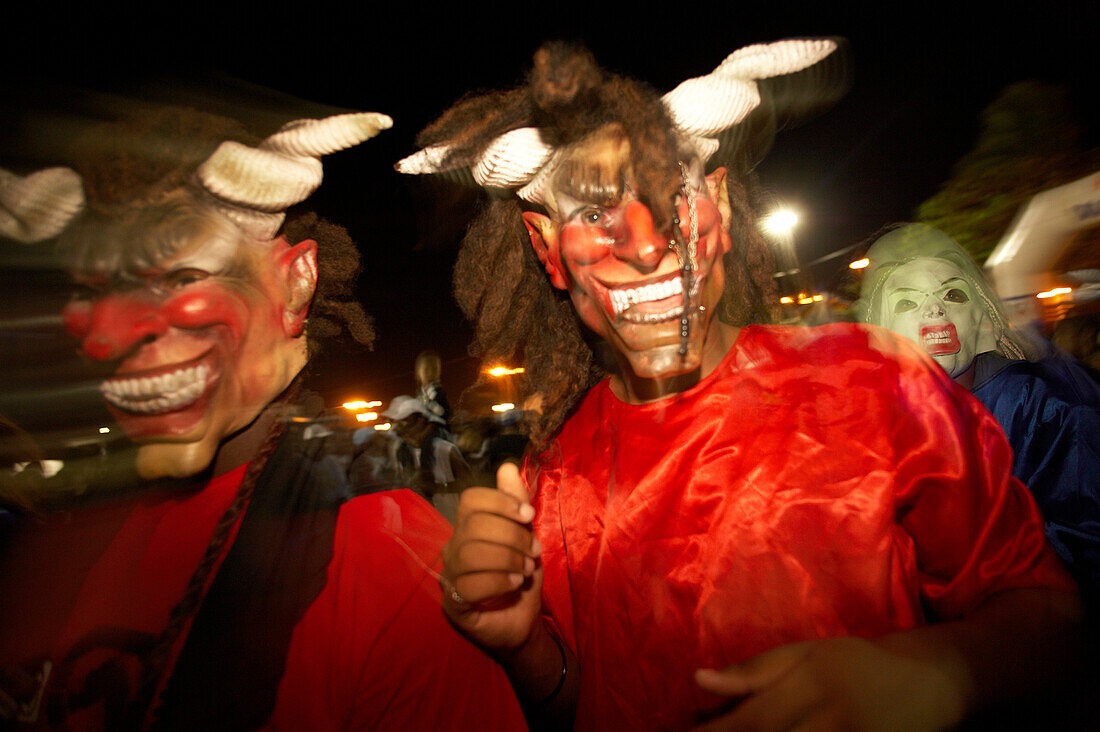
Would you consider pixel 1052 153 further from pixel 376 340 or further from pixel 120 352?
pixel 120 352

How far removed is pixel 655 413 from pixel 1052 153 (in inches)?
97.4

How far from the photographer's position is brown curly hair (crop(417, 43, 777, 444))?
129 cm

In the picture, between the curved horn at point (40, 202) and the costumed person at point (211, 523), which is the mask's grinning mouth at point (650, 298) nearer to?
the costumed person at point (211, 523)

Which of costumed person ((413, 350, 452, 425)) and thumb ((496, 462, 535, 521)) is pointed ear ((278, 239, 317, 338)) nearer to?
costumed person ((413, 350, 452, 425))

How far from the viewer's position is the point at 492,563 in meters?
1.12

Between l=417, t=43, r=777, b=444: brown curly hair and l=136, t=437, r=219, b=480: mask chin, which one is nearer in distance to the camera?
l=136, t=437, r=219, b=480: mask chin

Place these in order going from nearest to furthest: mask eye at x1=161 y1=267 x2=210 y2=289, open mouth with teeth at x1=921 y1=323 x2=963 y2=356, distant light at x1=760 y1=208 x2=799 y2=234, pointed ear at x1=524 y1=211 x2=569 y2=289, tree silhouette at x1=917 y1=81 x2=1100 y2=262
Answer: mask eye at x1=161 y1=267 x2=210 y2=289 → pointed ear at x1=524 y1=211 x2=569 y2=289 → distant light at x1=760 y1=208 x2=799 y2=234 → tree silhouette at x1=917 y1=81 x2=1100 y2=262 → open mouth with teeth at x1=921 y1=323 x2=963 y2=356

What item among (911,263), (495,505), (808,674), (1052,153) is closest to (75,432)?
(495,505)

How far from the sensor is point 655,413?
4.71ft

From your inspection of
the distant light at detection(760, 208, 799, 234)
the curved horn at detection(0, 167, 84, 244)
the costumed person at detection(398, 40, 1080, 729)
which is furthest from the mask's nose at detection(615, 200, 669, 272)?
the curved horn at detection(0, 167, 84, 244)

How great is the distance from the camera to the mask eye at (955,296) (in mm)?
2480

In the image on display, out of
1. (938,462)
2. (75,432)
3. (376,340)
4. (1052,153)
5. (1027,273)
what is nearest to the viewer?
(938,462)

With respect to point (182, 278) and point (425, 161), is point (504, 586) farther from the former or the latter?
point (425, 161)

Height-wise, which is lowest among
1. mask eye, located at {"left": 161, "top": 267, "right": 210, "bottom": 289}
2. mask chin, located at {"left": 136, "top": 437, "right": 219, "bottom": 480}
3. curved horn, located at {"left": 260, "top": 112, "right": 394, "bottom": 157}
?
mask chin, located at {"left": 136, "top": 437, "right": 219, "bottom": 480}
